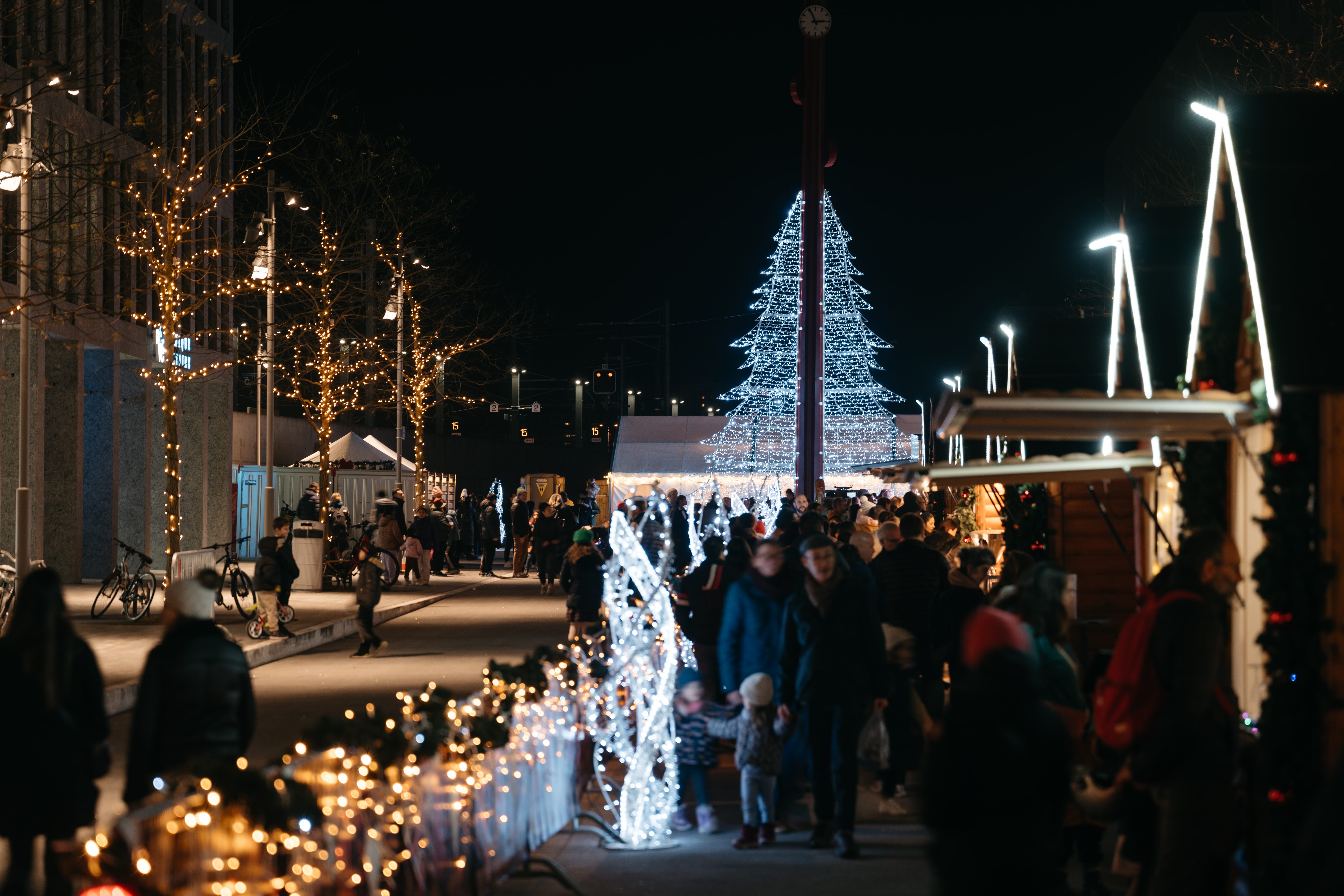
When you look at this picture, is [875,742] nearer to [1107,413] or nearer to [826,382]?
[1107,413]

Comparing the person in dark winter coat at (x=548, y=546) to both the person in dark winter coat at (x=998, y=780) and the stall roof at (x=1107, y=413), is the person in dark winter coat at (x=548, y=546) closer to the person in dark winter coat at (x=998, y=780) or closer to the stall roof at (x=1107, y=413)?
the stall roof at (x=1107, y=413)

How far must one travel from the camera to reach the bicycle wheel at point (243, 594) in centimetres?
2206

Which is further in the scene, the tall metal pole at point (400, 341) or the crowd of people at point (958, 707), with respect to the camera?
the tall metal pole at point (400, 341)

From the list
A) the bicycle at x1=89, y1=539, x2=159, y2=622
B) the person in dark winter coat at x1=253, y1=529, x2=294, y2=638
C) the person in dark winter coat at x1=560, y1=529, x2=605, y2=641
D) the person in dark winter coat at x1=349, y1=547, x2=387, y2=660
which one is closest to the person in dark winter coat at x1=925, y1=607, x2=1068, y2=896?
the person in dark winter coat at x1=560, y1=529, x2=605, y2=641

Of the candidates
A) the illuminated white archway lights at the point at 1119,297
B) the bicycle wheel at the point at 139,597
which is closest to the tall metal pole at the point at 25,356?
the bicycle wheel at the point at 139,597

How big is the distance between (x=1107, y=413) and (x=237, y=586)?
58.3 ft

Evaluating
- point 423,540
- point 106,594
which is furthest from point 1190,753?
point 423,540

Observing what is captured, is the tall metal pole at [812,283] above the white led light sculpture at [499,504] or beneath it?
above

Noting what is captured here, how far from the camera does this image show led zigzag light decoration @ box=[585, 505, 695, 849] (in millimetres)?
8875

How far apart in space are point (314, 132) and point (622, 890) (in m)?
19.8

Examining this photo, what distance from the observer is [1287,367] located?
6.61m

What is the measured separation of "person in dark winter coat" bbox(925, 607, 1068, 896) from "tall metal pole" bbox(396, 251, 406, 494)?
34122mm

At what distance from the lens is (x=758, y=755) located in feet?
A: 28.8

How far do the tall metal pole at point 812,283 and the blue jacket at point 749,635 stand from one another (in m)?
30.3
